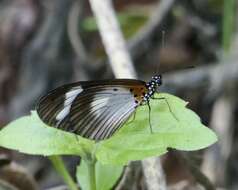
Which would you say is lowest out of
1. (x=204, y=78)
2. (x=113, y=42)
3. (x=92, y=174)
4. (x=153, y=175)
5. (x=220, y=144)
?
(x=220, y=144)

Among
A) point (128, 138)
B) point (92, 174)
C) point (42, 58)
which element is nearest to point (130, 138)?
point (128, 138)

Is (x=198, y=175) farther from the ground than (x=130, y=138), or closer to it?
closer to it

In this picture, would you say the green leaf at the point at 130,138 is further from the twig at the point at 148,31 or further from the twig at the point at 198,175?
the twig at the point at 148,31

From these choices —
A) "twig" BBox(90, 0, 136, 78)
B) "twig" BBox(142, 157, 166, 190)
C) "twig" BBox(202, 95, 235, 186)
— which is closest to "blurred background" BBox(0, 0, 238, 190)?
"twig" BBox(202, 95, 235, 186)

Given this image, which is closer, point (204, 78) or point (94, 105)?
point (94, 105)

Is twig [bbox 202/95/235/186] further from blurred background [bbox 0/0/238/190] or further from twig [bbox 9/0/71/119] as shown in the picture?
twig [bbox 9/0/71/119]

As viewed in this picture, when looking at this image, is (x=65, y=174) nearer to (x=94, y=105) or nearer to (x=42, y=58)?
(x=94, y=105)
